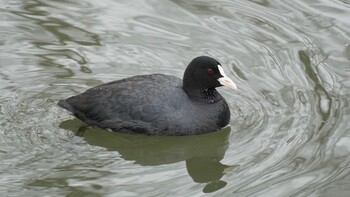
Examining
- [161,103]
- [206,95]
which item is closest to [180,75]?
[206,95]

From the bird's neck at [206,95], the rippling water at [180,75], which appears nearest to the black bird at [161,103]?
the bird's neck at [206,95]

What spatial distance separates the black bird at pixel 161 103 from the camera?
7.61 meters

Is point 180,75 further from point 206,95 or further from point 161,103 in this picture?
point 161,103

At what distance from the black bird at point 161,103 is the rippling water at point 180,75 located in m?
0.13

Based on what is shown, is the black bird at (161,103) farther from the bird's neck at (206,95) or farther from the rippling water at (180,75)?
the rippling water at (180,75)

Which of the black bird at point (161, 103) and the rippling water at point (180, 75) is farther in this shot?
the black bird at point (161, 103)

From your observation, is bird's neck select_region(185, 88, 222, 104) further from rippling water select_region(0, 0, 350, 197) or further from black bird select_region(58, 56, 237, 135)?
rippling water select_region(0, 0, 350, 197)

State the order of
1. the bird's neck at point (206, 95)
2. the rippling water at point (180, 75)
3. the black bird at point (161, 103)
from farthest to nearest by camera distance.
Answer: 1. the bird's neck at point (206, 95)
2. the black bird at point (161, 103)
3. the rippling water at point (180, 75)

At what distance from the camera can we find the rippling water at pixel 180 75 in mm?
6971

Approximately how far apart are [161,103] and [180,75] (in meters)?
1.19

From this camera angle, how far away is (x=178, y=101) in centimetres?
771

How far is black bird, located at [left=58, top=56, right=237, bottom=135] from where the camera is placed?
25.0 feet

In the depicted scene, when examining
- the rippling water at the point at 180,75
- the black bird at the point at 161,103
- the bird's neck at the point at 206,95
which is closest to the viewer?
the rippling water at the point at 180,75

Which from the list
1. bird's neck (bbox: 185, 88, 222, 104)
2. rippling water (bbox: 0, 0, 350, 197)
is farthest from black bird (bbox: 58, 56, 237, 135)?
rippling water (bbox: 0, 0, 350, 197)
